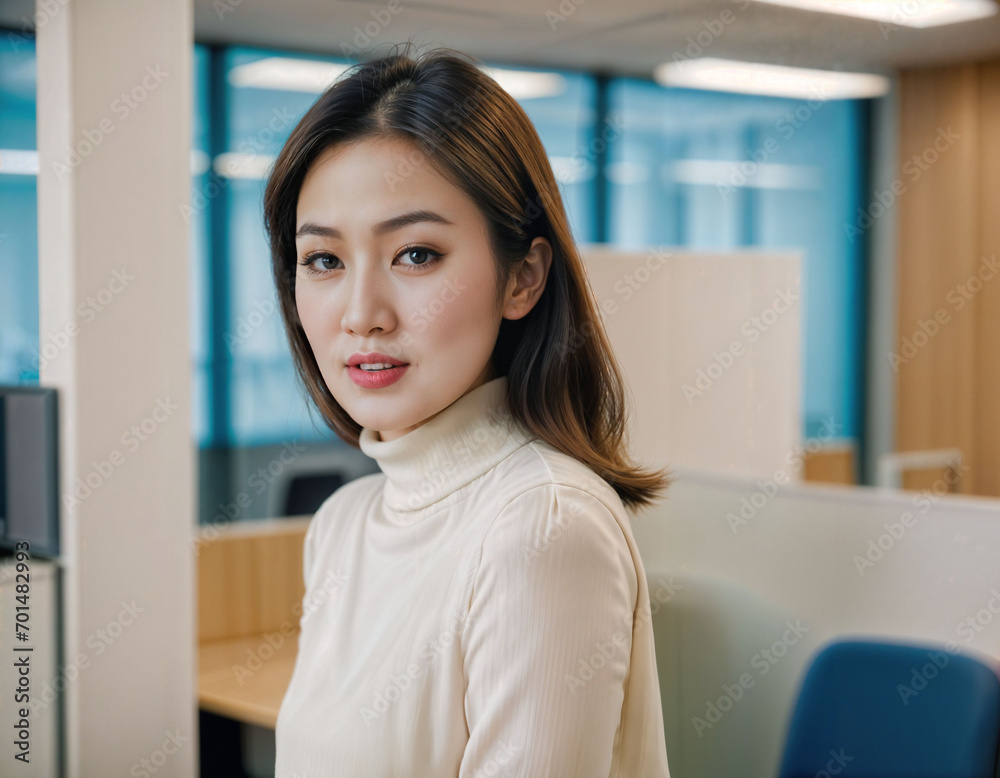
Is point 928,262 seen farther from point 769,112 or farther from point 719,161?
point 719,161

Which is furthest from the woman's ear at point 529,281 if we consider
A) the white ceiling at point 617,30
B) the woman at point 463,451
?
the white ceiling at point 617,30

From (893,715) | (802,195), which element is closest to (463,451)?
(893,715)

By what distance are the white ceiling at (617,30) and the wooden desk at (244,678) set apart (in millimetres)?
1341

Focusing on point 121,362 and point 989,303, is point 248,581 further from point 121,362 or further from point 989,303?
point 989,303

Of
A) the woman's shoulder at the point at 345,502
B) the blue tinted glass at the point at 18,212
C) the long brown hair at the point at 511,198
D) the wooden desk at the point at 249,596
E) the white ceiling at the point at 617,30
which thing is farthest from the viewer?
the wooden desk at the point at 249,596

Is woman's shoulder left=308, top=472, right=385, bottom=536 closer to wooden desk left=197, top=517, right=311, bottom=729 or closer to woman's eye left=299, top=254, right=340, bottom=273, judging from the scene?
woman's eye left=299, top=254, right=340, bottom=273

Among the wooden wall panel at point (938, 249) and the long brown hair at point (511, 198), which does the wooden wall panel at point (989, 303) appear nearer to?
the wooden wall panel at point (938, 249)

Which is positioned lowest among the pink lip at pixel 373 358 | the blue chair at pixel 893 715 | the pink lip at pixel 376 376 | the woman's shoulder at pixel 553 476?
the blue chair at pixel 893 715

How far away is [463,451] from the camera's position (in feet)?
3.30

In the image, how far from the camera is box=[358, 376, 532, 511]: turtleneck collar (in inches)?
39.1

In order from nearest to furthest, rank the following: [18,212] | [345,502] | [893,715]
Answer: [345,502]
[893,715]
[18,212]

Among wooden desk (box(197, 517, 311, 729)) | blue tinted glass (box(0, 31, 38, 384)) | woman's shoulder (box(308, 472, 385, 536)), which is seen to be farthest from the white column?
woman's shoulder (box(308, 472, 385, 536))

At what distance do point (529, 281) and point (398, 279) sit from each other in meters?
0.14

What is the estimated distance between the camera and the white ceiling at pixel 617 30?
57.9 inches
